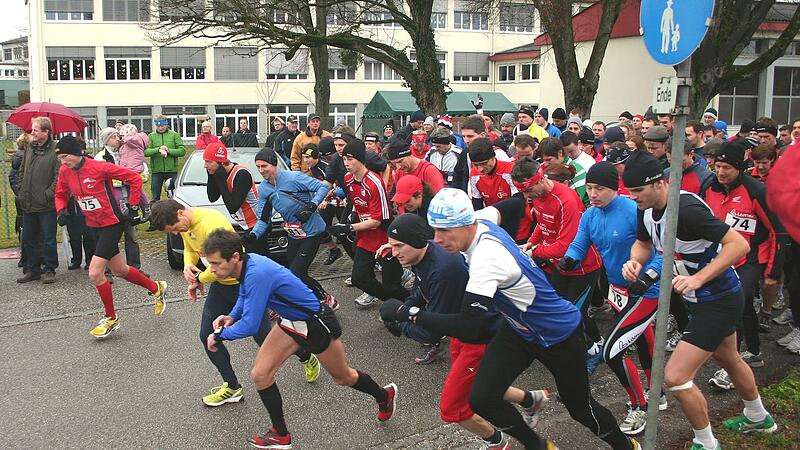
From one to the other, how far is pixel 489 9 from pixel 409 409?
16589mm

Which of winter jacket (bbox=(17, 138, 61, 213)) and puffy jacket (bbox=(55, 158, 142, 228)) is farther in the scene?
winter jacket (bbox=(17, 138, 61, 213))

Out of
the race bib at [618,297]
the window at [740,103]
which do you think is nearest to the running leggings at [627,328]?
the race bib at [618,297]

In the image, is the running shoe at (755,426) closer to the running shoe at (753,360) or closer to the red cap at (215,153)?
the running shoe at (753,360)

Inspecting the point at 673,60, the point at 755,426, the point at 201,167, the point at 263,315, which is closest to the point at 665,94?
the point at 673,60

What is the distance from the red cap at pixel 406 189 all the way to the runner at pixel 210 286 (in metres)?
1.78

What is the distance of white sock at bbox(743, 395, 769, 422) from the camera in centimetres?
466

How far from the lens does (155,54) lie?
1925 inches

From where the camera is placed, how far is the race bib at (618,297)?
16.1 feet

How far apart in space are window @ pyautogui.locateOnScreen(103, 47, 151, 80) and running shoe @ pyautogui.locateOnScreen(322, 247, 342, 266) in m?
43.2

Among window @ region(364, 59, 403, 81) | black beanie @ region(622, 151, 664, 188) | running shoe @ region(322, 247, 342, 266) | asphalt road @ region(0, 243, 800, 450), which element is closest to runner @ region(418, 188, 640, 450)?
asphalt road @ region(0, 243, 800, 450)

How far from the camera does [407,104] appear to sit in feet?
126

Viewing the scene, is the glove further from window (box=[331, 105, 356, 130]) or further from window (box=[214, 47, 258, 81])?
window (box=[331, 105, 356, 130])

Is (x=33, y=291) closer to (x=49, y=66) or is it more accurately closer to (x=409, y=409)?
(x=409, y=409)

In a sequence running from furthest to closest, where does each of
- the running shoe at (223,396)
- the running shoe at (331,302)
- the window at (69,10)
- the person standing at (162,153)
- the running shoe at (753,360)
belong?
the window at (69,10)
the person standing at (162,153)
the running shoe at (331,302)
the running shoe at (753,360)
the running shoe at (223,396)
